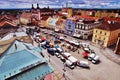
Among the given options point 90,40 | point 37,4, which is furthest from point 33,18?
point 90,40

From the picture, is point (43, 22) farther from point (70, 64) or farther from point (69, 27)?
point (70, 64)

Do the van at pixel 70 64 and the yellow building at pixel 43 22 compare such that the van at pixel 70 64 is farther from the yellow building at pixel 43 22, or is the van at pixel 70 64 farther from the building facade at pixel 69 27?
the yellow building at pixel 43 22

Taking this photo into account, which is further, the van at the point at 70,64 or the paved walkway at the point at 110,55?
the paved walkway at the point at 110,55

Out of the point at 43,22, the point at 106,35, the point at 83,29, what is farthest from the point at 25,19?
the point at 106,35

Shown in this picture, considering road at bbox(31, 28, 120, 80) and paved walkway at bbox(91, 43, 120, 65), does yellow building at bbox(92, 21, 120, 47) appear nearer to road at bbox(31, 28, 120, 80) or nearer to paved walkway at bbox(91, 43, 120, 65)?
paved walkway at bbox(91, 43, 120, 65)

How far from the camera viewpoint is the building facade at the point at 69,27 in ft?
235

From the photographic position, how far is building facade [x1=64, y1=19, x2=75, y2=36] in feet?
235

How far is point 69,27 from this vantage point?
7444 centimetres

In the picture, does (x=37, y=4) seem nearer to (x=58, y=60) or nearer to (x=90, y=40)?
(x=90, y=40)

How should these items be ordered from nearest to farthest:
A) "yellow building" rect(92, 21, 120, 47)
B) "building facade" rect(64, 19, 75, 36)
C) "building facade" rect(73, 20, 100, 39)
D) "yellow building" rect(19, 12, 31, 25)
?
"yellow building" rect(92, 21, 120, 47), "building facade" rect(73, 20, 100, 39), "building facade" rect(64, 19, 75, 36), "yellow building" rect(19, 12, 31, 25)

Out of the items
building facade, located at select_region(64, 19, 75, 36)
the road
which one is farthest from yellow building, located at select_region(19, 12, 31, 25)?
the road

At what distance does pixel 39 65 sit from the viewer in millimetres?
18469

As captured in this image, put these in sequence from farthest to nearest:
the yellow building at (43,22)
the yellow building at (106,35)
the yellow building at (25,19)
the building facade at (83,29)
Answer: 1. the yellow building at (25,19)
2. the yellow building at (43,22)
3. the building facade at (83,29)
4. the yellow building at (106,35)

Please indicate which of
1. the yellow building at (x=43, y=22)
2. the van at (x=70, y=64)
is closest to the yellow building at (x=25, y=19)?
the yellow building at (x=43, y=22)
